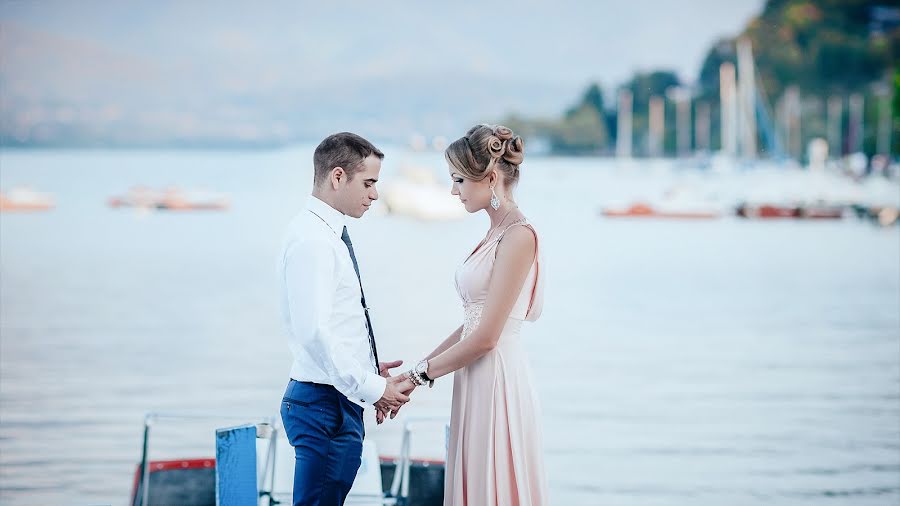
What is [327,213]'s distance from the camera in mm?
3725

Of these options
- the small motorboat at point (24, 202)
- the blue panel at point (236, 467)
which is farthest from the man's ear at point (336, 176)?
the small motorboat at point (24, 202)

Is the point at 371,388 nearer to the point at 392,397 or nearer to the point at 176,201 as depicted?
the point at 392,397

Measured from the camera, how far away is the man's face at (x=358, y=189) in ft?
12.3

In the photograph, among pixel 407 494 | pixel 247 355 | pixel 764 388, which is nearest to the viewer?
pixel 407 494

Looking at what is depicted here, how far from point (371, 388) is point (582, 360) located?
881 cm

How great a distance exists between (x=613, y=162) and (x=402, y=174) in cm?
8324

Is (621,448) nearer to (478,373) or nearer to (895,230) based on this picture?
(478,373)

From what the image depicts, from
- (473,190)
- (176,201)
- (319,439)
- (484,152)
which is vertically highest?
(176,201)

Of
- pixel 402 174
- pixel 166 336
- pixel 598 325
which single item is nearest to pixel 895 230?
pixel 402 174

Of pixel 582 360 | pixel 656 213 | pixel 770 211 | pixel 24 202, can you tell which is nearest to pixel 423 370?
pixel 582 360

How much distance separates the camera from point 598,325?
1536cm

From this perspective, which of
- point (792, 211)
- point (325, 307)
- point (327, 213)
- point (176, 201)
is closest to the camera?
point (325, 307)

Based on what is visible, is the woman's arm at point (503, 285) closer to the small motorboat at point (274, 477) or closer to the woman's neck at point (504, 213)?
the woman's neck at point (504, 213)

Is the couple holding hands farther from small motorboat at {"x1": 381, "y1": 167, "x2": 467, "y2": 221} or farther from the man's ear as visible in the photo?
small motorboat at {"x1": 381, "y1": 167, "x2": 467, "y2": 221}
